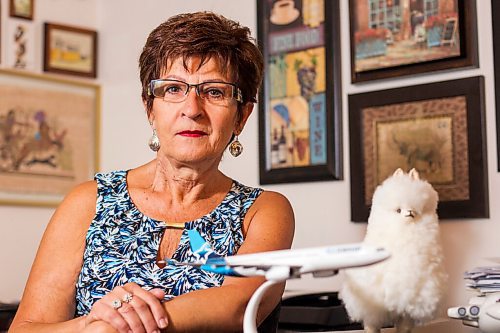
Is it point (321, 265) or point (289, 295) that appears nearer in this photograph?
point (321, 265)

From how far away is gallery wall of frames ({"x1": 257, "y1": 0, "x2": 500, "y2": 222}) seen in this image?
244cm

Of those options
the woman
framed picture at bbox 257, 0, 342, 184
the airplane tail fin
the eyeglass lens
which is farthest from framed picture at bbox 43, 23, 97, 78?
the airplane tail fin

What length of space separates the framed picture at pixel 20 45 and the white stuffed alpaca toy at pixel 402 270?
7.20 ft

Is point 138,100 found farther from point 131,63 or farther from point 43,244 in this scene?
point 43,244

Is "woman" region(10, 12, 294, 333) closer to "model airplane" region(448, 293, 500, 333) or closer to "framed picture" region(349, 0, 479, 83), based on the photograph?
"model airplane" region(448, 293, 500, 333)

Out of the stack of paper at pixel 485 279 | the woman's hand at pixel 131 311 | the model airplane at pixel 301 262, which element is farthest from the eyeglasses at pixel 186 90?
the stack of paper at pixel 485 279

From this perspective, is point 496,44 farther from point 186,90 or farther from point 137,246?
point 137,246

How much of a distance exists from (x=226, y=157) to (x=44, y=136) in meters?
0.80

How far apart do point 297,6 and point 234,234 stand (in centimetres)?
132

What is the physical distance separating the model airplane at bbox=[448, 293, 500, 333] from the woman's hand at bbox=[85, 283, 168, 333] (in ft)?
2.05

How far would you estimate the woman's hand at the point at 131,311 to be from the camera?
1.44 m

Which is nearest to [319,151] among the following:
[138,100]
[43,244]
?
[138,100]

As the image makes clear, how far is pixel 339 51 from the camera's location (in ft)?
9.01

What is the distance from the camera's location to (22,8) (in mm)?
3338
